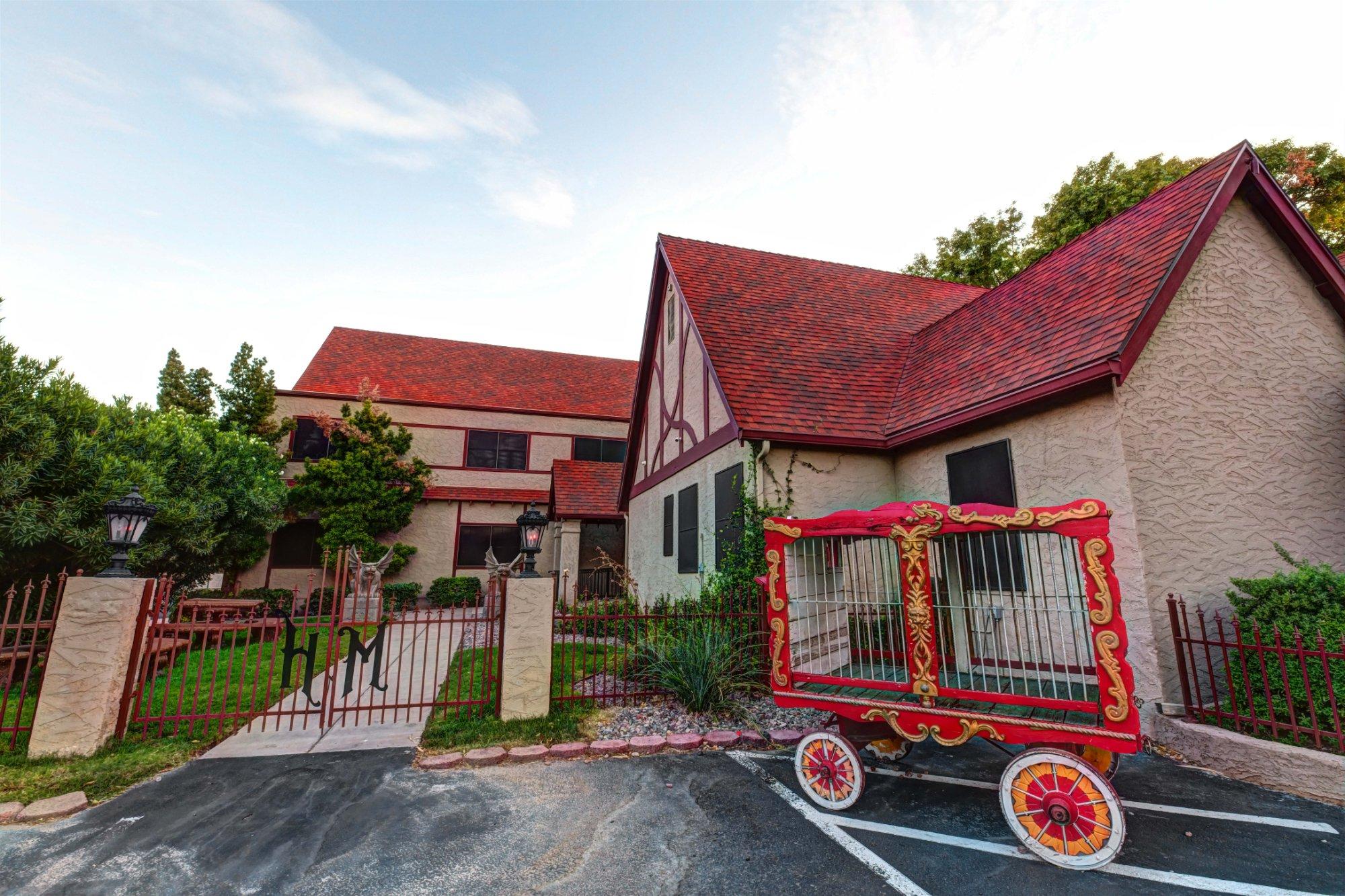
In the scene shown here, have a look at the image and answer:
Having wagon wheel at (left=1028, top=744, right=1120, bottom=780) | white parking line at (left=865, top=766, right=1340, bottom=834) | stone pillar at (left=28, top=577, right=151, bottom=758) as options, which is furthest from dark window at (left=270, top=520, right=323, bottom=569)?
wagon wheel at (left=1028, top=744, right=1120, bottom=780)

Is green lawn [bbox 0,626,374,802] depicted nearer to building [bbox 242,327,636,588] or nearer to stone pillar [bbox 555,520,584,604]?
stone pillar [bbox 555,520,584,604]

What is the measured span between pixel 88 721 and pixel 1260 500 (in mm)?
12590

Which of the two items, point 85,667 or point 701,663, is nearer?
point 85,667

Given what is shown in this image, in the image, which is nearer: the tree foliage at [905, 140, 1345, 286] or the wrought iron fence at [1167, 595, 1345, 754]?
the wrought iron fence at [1167, 595, 1345, 754]

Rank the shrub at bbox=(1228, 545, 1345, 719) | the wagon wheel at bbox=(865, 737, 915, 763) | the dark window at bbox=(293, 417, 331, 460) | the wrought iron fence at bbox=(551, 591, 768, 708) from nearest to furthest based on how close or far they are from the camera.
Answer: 1. the shrub at bbox=(1228, 545, 1345, 719)
2. the wagon wheel at bbox=(865, 737, 915, 763)
3. the wrought iron fence at bbox=(551, 591, 768, 708)
4. the dark window at bbox=(293, 417, 331, 460)

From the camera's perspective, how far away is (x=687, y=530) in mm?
11219

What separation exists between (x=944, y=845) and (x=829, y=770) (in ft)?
2.75

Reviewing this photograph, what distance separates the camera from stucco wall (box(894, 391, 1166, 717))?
5289mm

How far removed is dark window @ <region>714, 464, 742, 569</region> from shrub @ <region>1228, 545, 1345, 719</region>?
5592mm

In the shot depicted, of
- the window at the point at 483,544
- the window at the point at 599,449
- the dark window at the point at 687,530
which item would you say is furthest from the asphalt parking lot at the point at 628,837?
the window at the point at 599,449

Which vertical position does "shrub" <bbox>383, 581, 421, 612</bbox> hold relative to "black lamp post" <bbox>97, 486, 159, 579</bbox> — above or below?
below

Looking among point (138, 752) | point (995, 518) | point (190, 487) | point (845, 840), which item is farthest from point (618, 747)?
point (190, 487)

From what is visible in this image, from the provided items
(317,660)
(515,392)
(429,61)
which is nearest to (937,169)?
(429,61)

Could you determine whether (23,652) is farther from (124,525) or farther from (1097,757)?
(1097,757)
